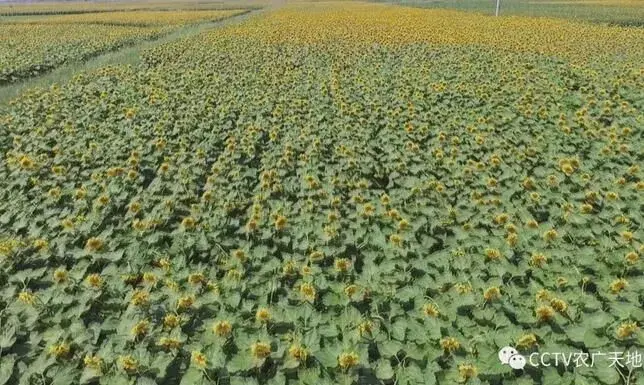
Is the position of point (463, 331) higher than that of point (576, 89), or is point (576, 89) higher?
point (576, 89)

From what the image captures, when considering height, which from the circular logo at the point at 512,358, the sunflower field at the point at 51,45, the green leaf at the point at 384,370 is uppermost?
the sunflower field at the point at 51,45

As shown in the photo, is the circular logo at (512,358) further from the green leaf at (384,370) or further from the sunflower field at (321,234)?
the green leaf at (384,370)

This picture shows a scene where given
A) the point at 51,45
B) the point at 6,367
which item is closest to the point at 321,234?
the point at 6,367

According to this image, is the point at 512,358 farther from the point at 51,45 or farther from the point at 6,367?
the point at 51,45

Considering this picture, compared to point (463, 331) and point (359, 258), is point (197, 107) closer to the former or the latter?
point (359, 258)

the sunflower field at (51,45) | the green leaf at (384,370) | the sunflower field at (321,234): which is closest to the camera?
the green leaf at (384,370)

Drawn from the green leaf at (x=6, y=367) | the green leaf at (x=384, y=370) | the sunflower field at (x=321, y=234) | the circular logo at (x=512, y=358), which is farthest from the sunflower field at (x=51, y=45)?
the circular logo at (x=512, y=358)

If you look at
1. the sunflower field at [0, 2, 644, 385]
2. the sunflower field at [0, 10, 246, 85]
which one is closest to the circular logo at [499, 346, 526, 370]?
the sunflower field at [0, 2, 644, 385]

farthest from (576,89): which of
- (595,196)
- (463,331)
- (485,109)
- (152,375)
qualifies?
(152,375)
